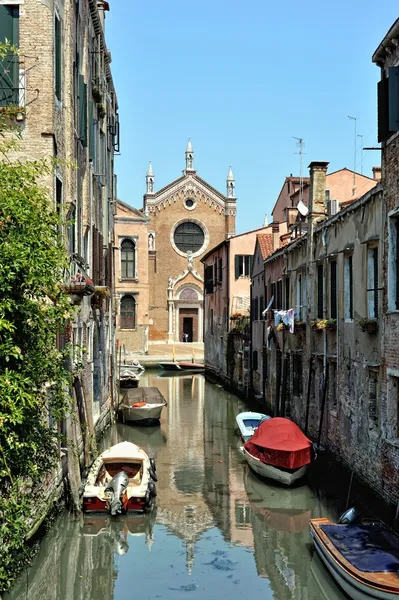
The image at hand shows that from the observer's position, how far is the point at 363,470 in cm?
1364

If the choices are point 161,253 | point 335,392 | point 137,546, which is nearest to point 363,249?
point 335,392

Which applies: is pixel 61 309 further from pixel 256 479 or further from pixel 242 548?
pixel 256 479

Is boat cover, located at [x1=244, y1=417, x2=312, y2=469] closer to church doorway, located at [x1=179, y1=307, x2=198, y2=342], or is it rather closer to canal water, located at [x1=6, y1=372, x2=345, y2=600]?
canal water, located at [x1=6, y1=372, x2=345, y2=600]

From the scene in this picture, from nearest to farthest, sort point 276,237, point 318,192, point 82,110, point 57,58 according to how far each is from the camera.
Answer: point 57,58 < point 82,110 < point 318,192 < point 276,237

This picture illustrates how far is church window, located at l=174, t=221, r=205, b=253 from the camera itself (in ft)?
180

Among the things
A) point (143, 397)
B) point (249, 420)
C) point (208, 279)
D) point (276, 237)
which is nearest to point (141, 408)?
point (143, 397)

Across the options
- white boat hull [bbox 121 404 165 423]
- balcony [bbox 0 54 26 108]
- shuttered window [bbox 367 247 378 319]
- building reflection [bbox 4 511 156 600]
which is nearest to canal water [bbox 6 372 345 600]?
building reflection [bbox 4 511 156 600]

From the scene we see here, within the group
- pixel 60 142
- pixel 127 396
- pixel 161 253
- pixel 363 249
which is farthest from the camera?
pixel 161 253

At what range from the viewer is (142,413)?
76.4 feet

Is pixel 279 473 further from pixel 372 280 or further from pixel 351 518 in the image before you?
pixel 372 280

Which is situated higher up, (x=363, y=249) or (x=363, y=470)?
(x=363, y=249)

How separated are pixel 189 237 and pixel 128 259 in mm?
8819

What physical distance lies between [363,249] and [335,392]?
12.3 feet

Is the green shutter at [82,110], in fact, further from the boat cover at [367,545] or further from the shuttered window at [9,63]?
the boat cover at [367,545]
